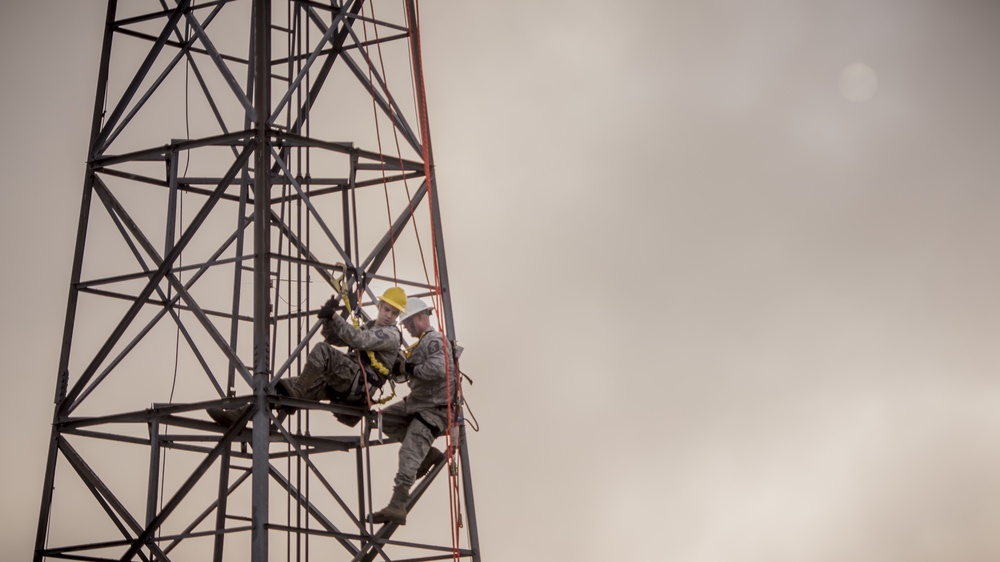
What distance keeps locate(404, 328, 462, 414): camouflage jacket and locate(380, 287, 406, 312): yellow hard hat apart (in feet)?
1.98

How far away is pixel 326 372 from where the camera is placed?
15.9 metres

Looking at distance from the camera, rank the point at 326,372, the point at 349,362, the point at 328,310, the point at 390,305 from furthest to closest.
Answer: the point at 390,305 → the point at 349,362 → the point at 326,372 → the point at 328,310

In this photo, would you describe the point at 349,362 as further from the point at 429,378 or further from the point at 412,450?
the point at 412,450

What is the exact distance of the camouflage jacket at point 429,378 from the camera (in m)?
16.6

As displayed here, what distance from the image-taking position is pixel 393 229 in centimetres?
1777

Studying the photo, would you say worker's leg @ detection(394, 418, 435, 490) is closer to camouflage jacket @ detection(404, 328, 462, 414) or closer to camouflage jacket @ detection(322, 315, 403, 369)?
camouflage jacket @ detection(404, 328, 462, 414)

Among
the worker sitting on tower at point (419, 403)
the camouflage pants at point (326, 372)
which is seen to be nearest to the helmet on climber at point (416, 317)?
the worker sitting on tower at point (419, 403)

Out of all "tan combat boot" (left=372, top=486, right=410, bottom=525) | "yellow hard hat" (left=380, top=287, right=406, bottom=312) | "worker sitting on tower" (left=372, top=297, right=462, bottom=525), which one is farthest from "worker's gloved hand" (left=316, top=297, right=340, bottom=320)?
"tan combat boot" (left=372, top=486, right=410, bottom=525)

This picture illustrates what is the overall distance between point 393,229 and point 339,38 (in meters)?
2.98

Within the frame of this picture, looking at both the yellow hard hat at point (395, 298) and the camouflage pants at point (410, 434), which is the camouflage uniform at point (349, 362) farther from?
the camouflage pants at point (410, 434)

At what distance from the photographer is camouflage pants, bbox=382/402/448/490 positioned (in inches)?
645

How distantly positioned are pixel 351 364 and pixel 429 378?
1.07 m

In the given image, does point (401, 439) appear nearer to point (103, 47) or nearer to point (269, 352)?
point (269, 352)

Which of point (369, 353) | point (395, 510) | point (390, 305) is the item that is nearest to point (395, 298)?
point (390, 305)
